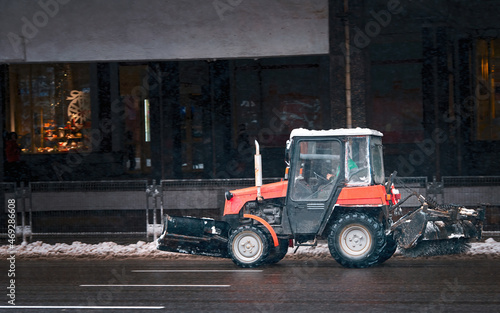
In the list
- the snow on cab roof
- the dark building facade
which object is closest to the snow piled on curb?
the snow on cab roof

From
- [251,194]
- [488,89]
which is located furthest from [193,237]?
[488,89]

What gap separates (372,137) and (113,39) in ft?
28.3

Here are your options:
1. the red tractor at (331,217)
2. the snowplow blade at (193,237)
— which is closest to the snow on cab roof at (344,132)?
the red tractor at (331,217)

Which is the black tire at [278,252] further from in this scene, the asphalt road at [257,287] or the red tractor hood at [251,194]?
the red tractor hood at [251,194]

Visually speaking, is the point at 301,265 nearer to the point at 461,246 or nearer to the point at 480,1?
the point at 461,246

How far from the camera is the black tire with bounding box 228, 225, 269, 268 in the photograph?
39.1ft

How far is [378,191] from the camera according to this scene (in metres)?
11.7

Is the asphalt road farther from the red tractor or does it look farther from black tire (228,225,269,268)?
the red tractor

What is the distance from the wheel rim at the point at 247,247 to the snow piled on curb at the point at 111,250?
171cm

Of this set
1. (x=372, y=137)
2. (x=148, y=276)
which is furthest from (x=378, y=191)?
(x=148, y=276)

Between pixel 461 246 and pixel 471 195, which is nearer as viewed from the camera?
pixel 461 246

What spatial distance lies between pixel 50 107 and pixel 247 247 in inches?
498

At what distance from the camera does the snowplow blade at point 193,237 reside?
40.3 feet

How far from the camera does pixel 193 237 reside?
12.3 metres
